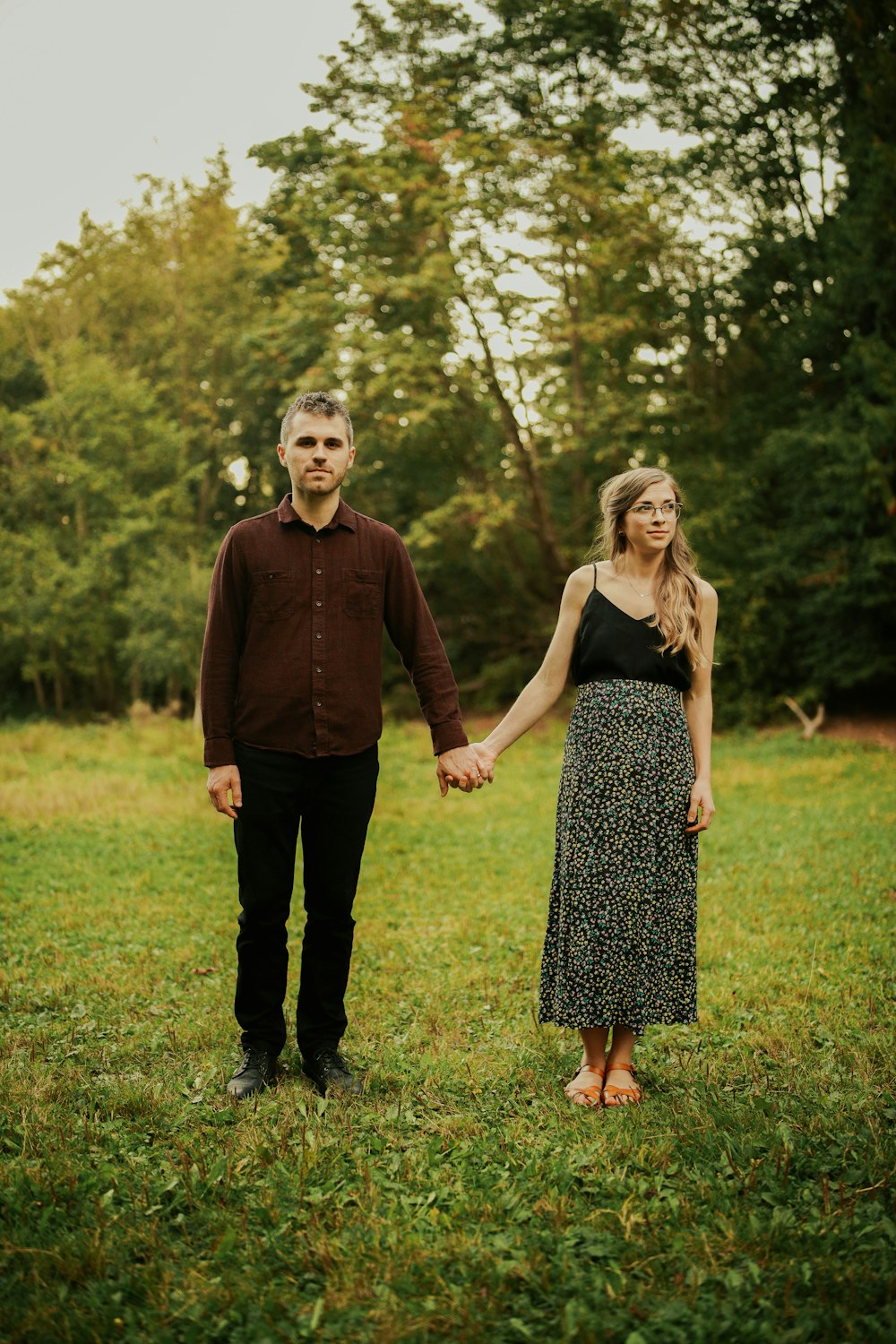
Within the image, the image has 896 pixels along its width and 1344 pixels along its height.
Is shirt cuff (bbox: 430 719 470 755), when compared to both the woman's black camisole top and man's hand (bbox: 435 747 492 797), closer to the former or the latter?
man's hand (bbox: 435 747 492 797)

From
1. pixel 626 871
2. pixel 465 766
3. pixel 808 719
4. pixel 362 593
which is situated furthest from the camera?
pixel 808 719

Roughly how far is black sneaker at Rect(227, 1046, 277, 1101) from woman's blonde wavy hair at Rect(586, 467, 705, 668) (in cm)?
216

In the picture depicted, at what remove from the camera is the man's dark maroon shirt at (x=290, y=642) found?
4.05 metres

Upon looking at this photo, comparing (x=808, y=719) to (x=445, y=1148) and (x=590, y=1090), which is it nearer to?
(x=590, y=1090)

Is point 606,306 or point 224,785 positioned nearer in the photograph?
point 224,785

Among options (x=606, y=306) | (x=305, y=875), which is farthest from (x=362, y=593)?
(x=606, y=306)

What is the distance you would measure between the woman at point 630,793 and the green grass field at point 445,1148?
1.11 ft

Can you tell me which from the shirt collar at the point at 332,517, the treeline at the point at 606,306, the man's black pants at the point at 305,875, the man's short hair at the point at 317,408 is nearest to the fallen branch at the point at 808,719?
the treeline at the point at 606,306

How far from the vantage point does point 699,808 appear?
402 cm

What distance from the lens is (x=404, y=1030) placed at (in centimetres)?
504

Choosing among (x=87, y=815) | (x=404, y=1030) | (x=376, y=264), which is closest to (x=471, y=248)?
(x=376, y=264)

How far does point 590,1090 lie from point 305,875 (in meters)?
1.30

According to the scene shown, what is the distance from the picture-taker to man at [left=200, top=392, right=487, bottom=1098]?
13.3 ft

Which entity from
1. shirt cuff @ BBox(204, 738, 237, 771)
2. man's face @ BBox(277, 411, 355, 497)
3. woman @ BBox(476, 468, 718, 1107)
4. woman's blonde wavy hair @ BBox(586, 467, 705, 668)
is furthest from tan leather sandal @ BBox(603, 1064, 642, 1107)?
man's face @ BBox(277, 411, 355, 497)
